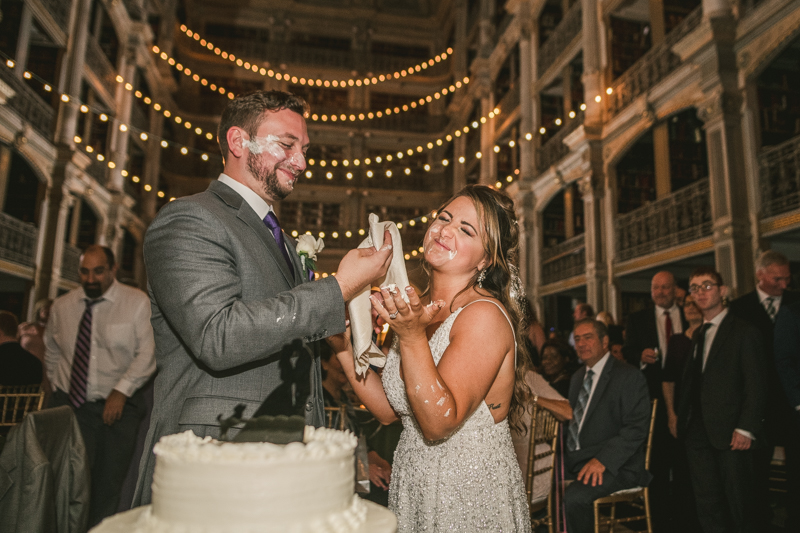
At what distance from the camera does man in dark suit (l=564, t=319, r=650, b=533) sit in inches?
159

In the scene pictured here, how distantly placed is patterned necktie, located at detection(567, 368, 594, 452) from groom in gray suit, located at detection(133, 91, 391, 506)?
10.8 ft

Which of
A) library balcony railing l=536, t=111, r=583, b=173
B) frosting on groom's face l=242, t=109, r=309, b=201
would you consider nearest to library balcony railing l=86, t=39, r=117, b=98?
library balcony railing l=536, t=111, r=583, b=173

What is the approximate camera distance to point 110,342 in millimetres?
4500

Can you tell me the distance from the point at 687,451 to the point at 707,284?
4.59 ft

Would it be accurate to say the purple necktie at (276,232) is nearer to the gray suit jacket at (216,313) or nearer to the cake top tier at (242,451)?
the gray suit jacket at (216,313)

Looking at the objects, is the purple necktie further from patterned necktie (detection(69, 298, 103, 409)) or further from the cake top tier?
patterned necktie (detection(69, 298, 103, 409))

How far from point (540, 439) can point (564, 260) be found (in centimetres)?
1021

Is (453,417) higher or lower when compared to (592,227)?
lower

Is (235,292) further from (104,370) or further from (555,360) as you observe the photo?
(555,360)

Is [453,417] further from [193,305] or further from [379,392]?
[193,305]

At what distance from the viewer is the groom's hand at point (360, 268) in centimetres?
146

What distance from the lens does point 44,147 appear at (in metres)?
12.0

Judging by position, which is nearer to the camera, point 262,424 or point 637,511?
point 262,424

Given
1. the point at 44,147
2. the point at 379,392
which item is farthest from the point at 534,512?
the point at 44,147
